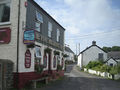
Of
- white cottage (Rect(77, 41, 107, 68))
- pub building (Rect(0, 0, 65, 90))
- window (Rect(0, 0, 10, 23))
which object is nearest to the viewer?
pub building (Rect(0, 0, 65, 90))

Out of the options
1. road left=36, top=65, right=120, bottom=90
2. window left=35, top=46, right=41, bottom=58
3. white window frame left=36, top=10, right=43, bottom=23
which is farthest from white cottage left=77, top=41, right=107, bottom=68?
window left=35, top=46, right=41, bottom=58

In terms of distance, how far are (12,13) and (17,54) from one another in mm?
3076

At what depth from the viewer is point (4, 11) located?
35.2 feet

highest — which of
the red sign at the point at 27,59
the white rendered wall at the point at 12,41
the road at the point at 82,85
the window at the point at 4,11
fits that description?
the window at the point at 4,11

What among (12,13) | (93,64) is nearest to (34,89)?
(12,13)

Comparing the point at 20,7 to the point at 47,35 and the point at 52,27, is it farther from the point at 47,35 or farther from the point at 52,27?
the point at 52,27

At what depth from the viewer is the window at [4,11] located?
1047 cm

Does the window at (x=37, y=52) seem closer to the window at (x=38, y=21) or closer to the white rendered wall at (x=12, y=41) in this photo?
the window at (x=38, y=21)

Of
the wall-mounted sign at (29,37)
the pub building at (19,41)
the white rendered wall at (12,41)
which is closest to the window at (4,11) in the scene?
the pub building at (19,41)

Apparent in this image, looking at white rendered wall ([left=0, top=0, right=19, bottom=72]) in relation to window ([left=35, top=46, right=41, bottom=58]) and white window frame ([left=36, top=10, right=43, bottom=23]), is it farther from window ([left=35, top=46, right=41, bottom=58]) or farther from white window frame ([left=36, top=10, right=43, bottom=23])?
window ([left=35, top=46, right=41, bottom=58])

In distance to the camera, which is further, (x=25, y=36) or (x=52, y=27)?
(x=52, y=27)

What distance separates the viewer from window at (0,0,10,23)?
10469 mm

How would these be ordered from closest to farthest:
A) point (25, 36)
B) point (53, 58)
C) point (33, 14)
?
point (25, 36) < point (33, 14) < point (53, 58)

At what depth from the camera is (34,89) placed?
10.1m
